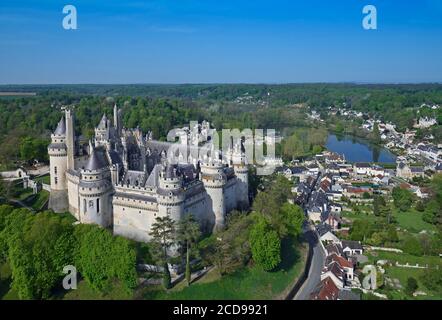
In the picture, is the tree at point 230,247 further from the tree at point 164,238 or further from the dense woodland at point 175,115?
the dense woodland at point 175,115

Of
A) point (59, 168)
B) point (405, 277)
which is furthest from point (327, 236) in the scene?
point (59, 168)

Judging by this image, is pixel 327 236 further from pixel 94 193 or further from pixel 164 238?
pixel 94 193

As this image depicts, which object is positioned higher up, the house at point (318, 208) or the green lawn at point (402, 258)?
the house at point (318, 208)

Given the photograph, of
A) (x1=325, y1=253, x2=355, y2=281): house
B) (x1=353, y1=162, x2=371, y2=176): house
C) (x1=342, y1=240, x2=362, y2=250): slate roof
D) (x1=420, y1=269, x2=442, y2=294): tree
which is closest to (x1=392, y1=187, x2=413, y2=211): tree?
(x1=342, y1=240, x2=362, y2=250): slate roof

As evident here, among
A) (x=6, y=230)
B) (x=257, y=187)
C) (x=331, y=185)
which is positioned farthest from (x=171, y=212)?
(x=331, y=185)

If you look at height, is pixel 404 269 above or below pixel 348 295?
below

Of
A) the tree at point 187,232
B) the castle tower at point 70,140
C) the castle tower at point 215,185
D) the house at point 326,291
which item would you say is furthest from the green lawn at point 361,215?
the castle tower at point 70,140
